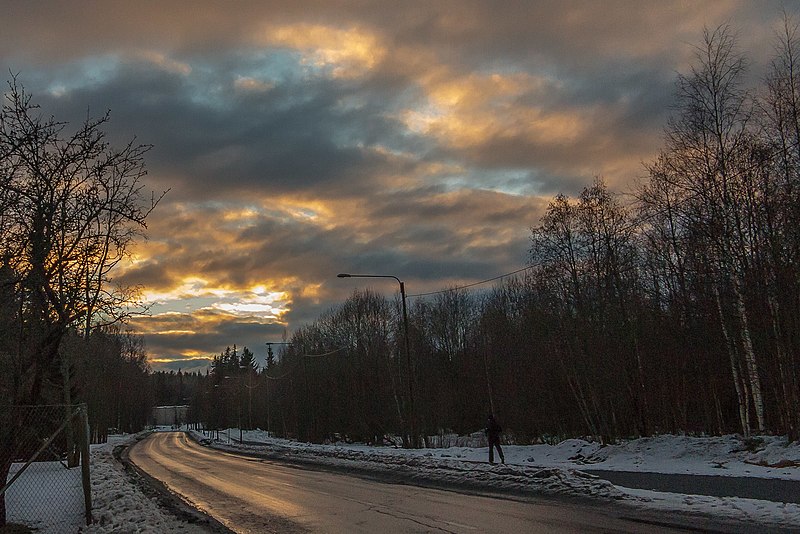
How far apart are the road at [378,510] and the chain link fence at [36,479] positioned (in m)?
2.88

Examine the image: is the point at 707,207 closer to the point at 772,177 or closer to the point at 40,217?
the point at 772,177

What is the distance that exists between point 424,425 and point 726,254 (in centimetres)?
3093

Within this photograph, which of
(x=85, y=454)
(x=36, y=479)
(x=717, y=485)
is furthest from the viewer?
(x=36, y=479)

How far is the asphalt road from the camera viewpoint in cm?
1277

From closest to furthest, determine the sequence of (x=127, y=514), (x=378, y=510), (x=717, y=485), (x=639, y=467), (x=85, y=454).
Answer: (x=85, y=454)
(x=127, y=514)
(x=378, y=510)
(x=717, y=485)
(x=639, y=467)

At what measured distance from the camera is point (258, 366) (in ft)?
577

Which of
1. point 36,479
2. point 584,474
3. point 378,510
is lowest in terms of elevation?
point 584,474

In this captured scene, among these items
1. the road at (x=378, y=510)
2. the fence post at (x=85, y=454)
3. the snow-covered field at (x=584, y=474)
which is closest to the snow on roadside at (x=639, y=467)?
the snow-covered field at (x=584, y=474)

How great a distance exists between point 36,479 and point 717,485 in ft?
66.4

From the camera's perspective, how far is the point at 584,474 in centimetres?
1639

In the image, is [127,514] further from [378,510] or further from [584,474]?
[584,474]

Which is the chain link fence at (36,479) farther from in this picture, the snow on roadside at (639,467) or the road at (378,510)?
the snow on roadside at (639,467)

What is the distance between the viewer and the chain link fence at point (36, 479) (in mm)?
10516

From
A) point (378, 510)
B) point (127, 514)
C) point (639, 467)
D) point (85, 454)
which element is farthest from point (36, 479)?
point (639, 467)
